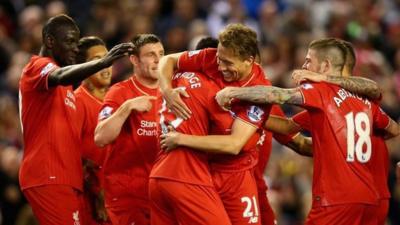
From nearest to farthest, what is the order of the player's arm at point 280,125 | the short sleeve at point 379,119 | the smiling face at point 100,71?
the short sleeve at point 379,119
the player's arm at point 280,125
the smiling face at point 100,71

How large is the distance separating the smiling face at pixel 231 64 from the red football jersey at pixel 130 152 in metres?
1.09

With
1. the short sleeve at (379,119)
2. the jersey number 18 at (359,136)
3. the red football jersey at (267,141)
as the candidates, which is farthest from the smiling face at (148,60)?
the short sleeve at (379,119)

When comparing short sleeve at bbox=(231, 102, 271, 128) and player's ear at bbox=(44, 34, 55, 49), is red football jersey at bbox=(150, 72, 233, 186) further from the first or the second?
player's ear at bbox=(44, 34, 55, 49)

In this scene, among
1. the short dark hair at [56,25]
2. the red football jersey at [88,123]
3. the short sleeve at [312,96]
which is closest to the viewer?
the short sleeve at [312,96]

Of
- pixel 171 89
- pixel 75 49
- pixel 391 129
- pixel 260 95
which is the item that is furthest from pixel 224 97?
pixel 391 129

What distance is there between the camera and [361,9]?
1805 centimetres

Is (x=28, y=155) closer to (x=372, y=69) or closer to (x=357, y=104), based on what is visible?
(x=357, y=104)

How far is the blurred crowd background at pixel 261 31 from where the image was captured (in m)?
15.4

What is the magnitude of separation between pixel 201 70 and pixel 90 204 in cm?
212

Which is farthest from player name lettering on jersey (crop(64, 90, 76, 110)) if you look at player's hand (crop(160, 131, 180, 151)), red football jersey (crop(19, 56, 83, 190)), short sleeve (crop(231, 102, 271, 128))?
short sleeve (crop(231, 102, 271, 128))

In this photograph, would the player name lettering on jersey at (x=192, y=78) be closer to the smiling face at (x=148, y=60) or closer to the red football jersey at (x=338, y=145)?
the smiling face at (x=148, y=60)

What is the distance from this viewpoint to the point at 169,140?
29.5ft

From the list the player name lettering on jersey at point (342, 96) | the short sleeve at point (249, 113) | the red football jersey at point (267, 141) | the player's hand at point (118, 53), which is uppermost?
the player's hand at point (118, 53)

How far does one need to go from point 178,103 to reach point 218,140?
1.63 ft
